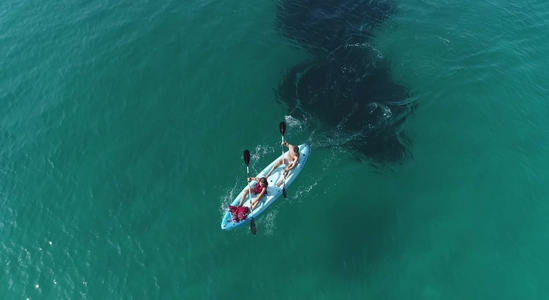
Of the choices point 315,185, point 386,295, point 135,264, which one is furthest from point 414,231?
point 135,264

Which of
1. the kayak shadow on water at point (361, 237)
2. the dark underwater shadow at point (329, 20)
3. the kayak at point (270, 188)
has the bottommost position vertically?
the kayak shadow on water at point (361, 237)

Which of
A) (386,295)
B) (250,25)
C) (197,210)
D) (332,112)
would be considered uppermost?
(250,25)

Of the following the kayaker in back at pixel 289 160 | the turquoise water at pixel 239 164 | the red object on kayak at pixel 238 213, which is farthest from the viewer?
the kayaker in back at pixel 289 160

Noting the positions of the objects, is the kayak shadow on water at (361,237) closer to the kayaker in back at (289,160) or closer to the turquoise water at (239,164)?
the turquoise water at (239,164)

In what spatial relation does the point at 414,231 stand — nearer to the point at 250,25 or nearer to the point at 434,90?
the point at 434,90

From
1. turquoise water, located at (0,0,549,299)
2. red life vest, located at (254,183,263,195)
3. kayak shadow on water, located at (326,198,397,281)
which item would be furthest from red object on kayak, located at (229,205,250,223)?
kayak shadow on water, located at (326,198,397,281)

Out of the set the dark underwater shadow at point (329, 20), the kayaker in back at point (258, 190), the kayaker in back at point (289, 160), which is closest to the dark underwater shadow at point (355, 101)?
the dark underwater shadow at point (329, 20)

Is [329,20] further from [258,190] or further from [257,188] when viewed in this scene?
[258,190]
